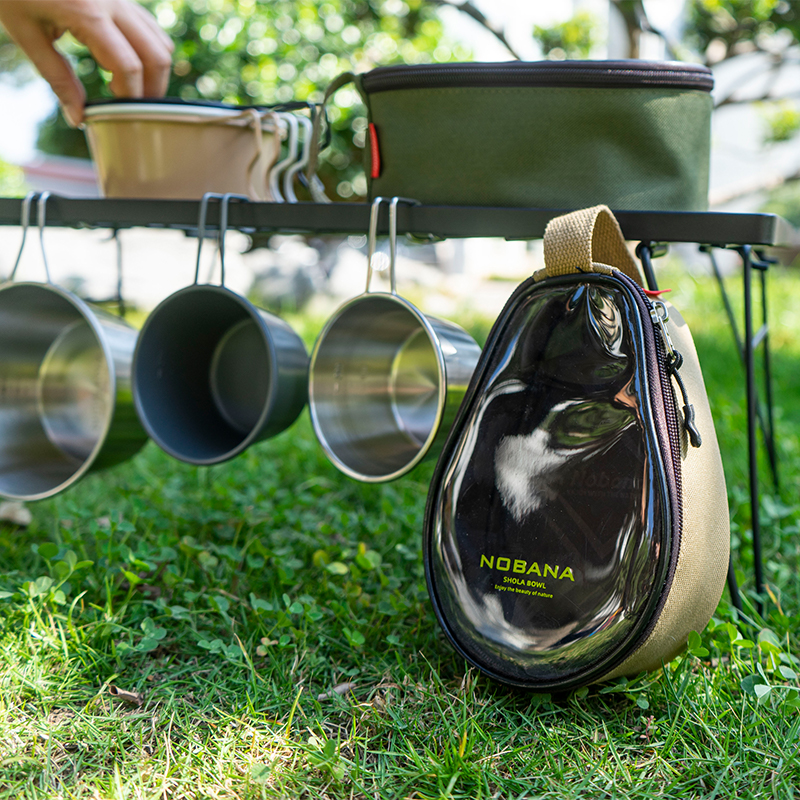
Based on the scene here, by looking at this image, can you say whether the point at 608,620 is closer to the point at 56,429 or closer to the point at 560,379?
the point at 560,379

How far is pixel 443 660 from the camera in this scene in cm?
108

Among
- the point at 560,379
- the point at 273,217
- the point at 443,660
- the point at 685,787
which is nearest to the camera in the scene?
the point at 685,787

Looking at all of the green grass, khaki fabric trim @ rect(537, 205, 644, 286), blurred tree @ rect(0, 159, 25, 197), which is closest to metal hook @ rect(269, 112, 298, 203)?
khaki fabric trim @ rect(537, 205, 644, 286)

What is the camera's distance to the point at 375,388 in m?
1.40

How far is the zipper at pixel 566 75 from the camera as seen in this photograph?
1.04m

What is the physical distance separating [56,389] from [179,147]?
58 centimetres

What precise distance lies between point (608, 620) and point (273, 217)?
0.81 meters

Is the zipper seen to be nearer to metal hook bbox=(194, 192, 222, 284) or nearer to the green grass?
metal hook bbox=(194, 192, 222, 284)

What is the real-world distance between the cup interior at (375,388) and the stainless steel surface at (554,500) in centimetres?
12

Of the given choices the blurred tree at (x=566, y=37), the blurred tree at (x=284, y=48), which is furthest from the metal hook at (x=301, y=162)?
the blurred tree at (x=566, y=37)

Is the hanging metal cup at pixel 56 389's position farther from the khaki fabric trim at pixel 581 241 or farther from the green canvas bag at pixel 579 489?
the khaki fabric trim at pixel 581 241

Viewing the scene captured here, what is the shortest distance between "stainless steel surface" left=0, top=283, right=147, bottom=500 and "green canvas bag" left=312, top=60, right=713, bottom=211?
1.94 ft

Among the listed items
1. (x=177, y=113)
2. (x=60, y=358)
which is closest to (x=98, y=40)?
(x=177, y=113)

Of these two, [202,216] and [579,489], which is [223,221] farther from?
[579,489]
